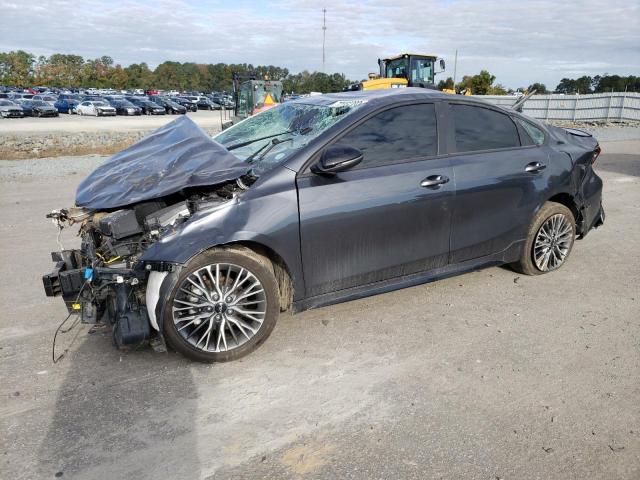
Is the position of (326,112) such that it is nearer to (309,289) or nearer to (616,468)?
(309,289)

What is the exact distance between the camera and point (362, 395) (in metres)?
3.15

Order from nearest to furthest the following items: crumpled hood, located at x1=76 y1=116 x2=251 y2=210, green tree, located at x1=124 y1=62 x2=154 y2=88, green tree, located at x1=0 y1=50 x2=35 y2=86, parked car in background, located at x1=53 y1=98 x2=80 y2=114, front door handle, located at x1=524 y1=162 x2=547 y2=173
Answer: crumpled hood, located at x1=76 y1=116 x2=251 y2=210 → front door handle, located at x1=524 y1=162 x2=547 y2=173 → parked car in background, located at x1=53 y1=98 x2=80 y2=114 → green tree, located at x1=0 y1=50 x2=35 y2=86 → green tree, located at x1=124 y1=62 x2=154 y2=88

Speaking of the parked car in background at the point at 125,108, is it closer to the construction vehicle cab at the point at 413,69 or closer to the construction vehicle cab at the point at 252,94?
the construction vehicle cab at the point at 252,94

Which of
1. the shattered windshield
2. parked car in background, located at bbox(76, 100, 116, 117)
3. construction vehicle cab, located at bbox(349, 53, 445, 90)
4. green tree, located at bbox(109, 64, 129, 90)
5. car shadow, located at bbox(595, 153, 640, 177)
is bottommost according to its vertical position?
car shadow, located at bbox(595, 153, 640, 177)

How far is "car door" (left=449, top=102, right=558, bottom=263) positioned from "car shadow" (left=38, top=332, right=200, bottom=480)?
8.05ft

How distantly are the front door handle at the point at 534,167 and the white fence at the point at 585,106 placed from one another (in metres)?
23.6

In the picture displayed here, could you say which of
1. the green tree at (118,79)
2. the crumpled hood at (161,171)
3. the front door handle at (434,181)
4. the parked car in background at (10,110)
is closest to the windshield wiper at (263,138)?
the crumpled hood at (161,171)

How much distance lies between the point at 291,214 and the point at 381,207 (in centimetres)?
71

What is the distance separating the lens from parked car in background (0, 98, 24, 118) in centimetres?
3972

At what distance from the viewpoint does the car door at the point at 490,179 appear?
4.25 meters

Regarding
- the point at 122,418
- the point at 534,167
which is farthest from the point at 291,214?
the point at 534,167

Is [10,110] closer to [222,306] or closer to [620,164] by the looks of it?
[620,164]

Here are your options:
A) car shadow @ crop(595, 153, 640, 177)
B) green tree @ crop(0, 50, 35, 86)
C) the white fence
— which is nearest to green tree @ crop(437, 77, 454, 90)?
the white fence

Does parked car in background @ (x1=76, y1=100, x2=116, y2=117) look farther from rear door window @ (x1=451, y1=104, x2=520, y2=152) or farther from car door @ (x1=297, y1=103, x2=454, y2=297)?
car door @ (x1=297, y1=103, x2=454, y2=297)
